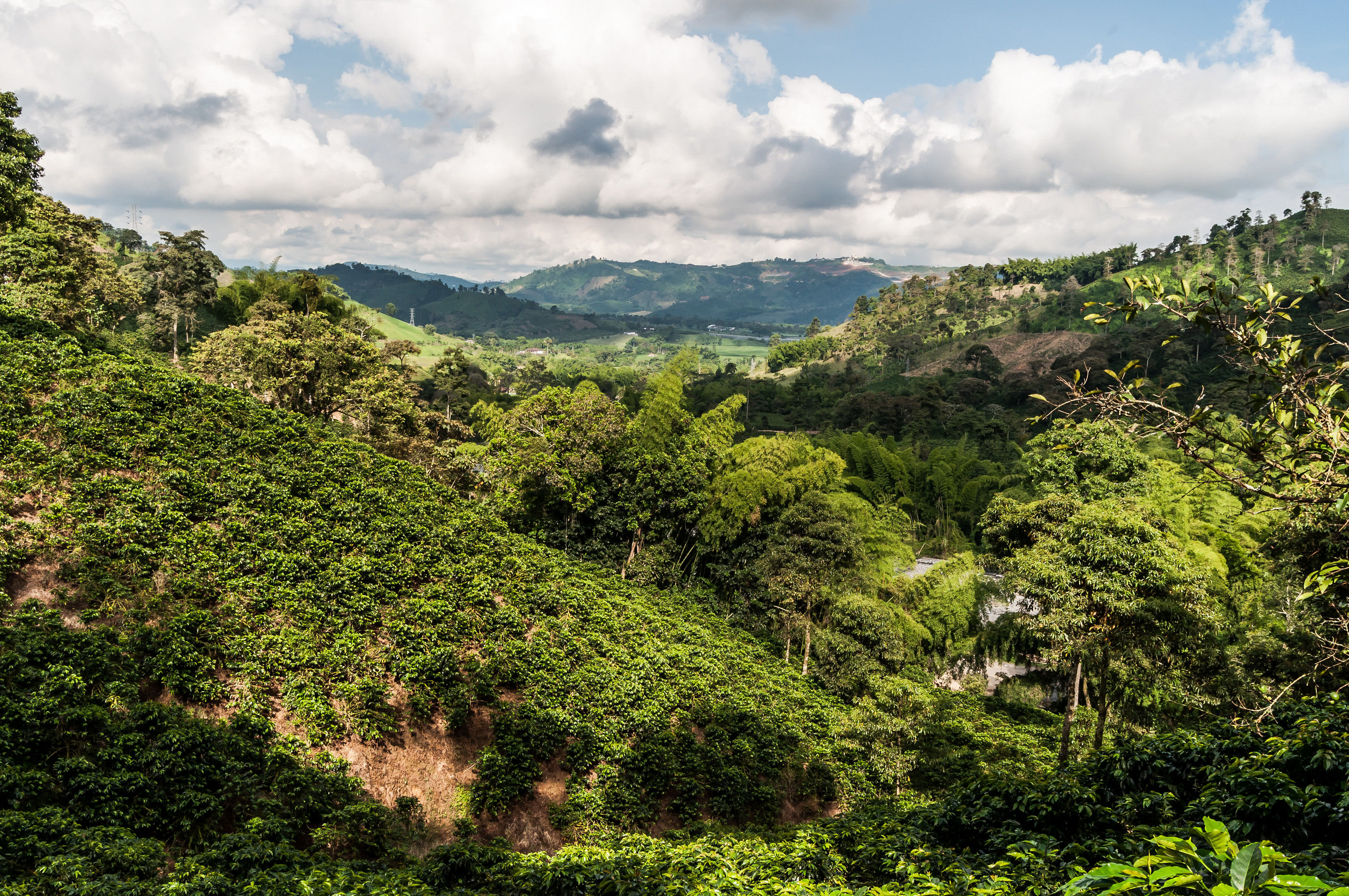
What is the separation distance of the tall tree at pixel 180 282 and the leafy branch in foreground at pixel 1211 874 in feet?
124

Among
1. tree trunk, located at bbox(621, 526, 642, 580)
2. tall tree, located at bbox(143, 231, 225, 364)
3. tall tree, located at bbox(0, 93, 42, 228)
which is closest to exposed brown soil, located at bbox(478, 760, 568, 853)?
tree trunk, located at bbox(621, 526, 642, 580)

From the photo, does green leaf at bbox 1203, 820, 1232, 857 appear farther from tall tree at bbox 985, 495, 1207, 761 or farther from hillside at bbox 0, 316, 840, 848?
tall tree at bbox 985, 495, 1207, 761

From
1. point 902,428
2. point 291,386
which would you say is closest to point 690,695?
point 291,386

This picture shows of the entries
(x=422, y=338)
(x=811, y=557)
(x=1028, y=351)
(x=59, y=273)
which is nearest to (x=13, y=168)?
(x=59, y=273)

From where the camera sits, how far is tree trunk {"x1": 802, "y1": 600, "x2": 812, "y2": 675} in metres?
15.5

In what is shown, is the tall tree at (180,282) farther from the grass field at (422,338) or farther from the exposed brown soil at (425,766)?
the grass field at (422,338)

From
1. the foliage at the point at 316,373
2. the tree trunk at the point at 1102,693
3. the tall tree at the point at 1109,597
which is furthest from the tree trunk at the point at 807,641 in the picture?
the foliage at the point at 316,373

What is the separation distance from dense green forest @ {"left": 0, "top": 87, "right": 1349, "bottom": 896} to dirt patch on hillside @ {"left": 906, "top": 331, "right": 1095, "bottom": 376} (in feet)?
182

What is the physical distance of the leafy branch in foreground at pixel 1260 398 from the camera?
3.31 meters

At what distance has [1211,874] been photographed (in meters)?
1.82

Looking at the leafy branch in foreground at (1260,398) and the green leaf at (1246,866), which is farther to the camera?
the leafy branch in foreground at (1260,398)

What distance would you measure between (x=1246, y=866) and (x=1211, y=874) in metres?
0.34

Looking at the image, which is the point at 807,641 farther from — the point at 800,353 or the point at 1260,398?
Answer: the point at 800,353

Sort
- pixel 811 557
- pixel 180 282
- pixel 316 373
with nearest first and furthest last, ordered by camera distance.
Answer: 1. pixel 811 557
2. pixel 316 373
3. pixel 180 282
